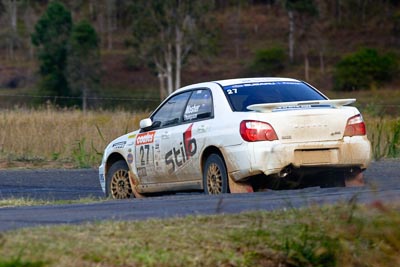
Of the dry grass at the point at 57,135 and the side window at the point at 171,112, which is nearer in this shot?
the side window at the point at 171,112

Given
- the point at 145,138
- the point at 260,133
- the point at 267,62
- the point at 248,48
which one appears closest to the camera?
the point at 260,133

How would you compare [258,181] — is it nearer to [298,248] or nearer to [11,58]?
[298,248]

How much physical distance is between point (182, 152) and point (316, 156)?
1731 mm

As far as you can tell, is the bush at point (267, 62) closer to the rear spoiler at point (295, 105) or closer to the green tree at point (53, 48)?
the green tree at point (53, 48)

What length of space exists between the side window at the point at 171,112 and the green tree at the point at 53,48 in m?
42.0

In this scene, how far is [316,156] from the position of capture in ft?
35.3

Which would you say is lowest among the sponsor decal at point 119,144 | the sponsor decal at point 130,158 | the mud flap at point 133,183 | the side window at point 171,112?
the mud flap at point 133,183

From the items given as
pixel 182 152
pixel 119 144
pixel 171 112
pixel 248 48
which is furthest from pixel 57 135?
pixel 248 48

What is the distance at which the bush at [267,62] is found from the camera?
6059 centimetres

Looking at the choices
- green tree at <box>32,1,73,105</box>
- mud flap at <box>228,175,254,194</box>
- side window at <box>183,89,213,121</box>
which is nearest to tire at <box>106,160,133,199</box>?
side window at <box>183,89,213,121</box>

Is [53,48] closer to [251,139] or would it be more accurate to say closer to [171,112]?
[171,112]

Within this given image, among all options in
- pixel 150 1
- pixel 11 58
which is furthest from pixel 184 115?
pixel 11 58

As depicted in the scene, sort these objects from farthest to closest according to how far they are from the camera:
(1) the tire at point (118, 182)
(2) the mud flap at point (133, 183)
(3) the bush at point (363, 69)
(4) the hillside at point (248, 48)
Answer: (4) the hillside at point (248, 48), (3) the bush at point (363, 69), (1) the tire at point (118, 182), (2) the mud flap at point (133, 183)

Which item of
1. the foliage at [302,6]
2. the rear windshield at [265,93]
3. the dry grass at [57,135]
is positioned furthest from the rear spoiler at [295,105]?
the foliage at [302,6]
